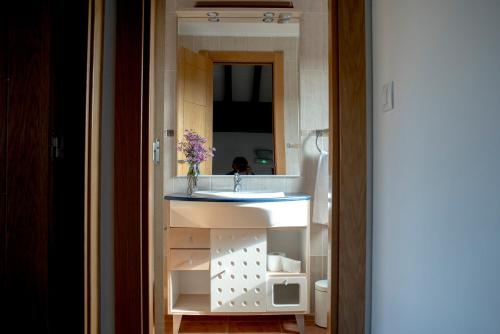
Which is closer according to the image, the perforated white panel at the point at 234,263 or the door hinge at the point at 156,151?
the door hinge at the point at 156,151

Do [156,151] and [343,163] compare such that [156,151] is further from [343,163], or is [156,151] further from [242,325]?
[242,325]

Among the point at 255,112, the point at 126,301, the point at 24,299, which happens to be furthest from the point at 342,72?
the point at 255,112

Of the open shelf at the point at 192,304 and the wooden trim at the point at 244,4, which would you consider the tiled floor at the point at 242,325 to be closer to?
the open shelf at the point at 192,304

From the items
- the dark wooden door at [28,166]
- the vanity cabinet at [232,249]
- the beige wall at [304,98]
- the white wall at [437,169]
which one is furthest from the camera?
the beige wall at [304,98]

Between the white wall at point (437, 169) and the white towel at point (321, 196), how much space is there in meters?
1.23

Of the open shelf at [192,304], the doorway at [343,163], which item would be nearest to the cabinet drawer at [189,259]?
the open shelf at [192,304]

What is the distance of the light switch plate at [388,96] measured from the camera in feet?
4.15

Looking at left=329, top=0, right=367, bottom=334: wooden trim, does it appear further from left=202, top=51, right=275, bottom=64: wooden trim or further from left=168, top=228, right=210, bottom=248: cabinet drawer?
left=202, top=51, right=275, bottom=64: wooden trim

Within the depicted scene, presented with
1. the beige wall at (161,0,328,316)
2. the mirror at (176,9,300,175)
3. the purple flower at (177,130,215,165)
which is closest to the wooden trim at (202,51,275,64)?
the mirror at (176,9,300,175)

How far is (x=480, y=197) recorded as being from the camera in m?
0.80

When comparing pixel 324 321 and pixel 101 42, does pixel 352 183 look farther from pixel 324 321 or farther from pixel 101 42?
pixel 324 321

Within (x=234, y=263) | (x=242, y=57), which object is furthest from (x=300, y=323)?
(x=242, y=57)

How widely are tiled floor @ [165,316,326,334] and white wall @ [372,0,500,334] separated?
3.96ft

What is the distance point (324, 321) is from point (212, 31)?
2.08 metres
